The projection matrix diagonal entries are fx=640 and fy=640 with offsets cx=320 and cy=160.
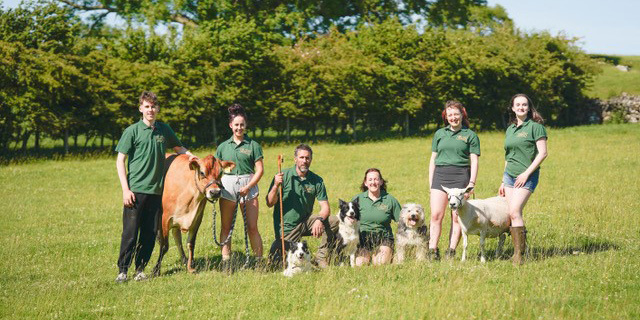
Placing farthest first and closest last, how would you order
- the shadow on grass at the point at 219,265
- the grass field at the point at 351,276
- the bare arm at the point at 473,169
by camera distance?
the shadow on grass at the point at 219,265, the bare arm at the point at 473,169, the grass field at the point at 351,276

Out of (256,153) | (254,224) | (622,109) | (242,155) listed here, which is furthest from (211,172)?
(622,109)

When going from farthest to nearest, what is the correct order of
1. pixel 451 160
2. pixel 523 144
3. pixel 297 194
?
pixel 297 194, pixel 451 160, pixel 523 144

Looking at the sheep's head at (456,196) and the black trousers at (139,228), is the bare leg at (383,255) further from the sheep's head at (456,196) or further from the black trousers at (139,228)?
the black trousers at (139,228)

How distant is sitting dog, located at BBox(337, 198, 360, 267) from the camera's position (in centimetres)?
849

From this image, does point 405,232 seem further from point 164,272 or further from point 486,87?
point 486,87

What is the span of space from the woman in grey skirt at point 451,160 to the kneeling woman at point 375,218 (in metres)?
0.57

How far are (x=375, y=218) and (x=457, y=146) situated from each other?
1.51 meters

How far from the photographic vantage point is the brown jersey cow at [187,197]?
8.28m

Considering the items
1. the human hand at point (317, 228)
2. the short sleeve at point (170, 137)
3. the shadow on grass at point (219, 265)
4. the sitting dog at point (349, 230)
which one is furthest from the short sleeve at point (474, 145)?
the short sleeve at point (170, 137)

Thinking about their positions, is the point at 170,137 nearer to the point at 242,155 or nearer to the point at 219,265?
the point at 242,155

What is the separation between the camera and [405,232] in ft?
28.3

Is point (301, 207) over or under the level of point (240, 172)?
under

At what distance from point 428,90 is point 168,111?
505 inches

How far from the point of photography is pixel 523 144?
814 centimetres
